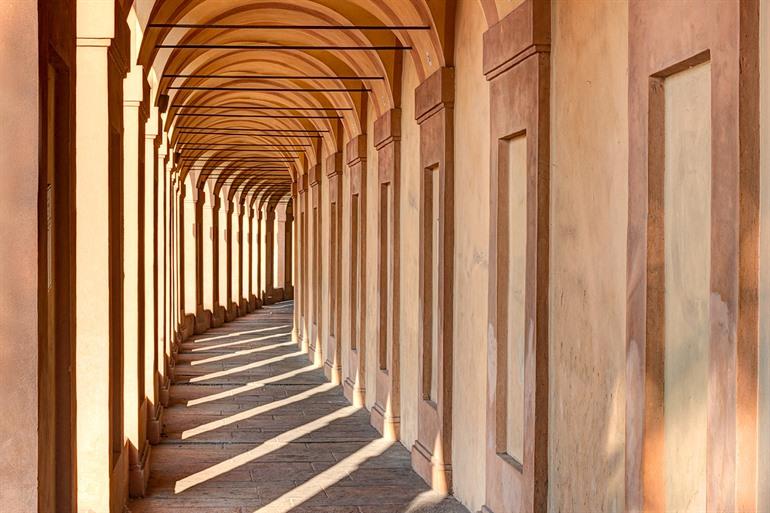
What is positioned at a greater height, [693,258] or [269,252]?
[269,252]

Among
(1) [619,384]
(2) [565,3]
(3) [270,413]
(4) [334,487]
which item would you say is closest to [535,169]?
(2) [565,3]

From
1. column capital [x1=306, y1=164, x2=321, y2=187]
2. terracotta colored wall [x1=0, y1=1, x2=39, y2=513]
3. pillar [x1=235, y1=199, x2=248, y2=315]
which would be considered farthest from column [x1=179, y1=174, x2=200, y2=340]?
terracotta colored wall [x1=0, y1=1, x2=39, y2=513]

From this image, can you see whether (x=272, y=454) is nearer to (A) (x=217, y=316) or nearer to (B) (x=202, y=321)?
(B) (x=202, y=321)

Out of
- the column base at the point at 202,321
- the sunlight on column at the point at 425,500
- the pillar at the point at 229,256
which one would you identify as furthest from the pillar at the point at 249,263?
the sunlight on column at the point at 425,500

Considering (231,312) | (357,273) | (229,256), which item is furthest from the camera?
(231,312)

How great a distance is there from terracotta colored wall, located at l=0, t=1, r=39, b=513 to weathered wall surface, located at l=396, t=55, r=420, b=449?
30.0 ft

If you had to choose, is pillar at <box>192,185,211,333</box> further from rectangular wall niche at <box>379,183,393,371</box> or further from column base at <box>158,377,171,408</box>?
rectangular wall niche at <box>379,183,393,371</box>

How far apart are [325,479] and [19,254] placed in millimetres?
8543

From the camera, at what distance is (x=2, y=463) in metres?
4.76

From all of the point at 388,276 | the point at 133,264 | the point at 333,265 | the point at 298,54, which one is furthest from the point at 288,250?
the point at 133,264

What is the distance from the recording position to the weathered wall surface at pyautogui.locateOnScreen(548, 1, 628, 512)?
22.3 ft

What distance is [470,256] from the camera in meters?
11.2

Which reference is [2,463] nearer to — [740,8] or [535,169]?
[740,8]

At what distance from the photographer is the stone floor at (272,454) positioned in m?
11.6
